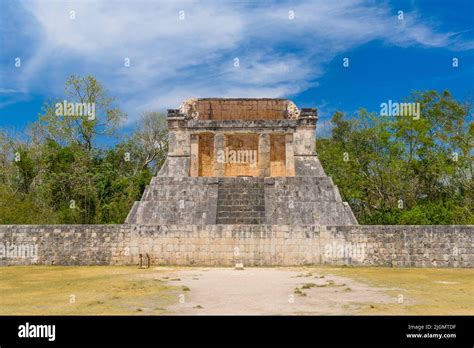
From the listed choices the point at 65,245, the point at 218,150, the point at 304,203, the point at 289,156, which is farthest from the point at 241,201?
the point at 65,245

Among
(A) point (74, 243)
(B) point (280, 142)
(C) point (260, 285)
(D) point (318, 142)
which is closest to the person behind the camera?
(C) point (260, 285)

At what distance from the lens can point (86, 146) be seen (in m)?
31.6

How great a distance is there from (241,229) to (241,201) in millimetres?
3281

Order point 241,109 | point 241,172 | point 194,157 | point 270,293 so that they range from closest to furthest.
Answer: point 270,293
point 194,157
point 241,172
point 241,109

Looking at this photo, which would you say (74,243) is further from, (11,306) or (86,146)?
(86,146)

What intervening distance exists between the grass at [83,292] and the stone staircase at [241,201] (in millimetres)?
4332

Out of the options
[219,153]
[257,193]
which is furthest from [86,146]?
[257,193]

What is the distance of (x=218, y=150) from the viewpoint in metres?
21.4

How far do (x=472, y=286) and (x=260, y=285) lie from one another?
4399 millimetres

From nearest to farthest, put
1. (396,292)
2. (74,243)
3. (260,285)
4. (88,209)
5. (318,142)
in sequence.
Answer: (396,292)
(260,285)
(74,243)
(88,209)
(318,142)

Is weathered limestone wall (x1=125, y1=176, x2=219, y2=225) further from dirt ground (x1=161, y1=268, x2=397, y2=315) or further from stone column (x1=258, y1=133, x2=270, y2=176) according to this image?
dirt ground (x1=161, y1=268, x2=397, y2=315)

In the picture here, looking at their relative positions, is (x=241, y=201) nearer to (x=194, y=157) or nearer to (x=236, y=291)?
(x=194, y=157)

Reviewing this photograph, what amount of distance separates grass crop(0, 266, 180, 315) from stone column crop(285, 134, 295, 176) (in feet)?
32.0

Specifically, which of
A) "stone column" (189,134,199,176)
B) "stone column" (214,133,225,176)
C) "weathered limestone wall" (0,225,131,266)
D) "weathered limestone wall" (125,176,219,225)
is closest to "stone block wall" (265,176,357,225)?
"weathered limestone wall" (125,176,219,225)
